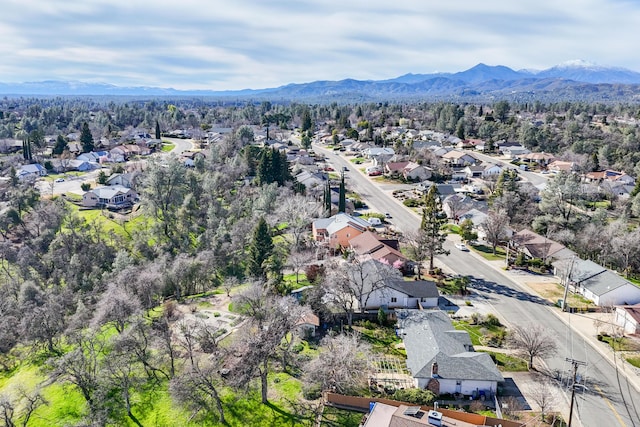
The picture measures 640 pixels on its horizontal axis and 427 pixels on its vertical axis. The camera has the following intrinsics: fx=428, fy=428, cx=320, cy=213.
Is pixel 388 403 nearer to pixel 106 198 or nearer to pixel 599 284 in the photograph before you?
pixel 599 284

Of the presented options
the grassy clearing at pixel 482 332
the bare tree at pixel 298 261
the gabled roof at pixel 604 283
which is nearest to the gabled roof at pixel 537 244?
the gabled roof at pixel 604 283

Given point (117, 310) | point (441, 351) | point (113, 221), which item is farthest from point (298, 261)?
point (113, 221)

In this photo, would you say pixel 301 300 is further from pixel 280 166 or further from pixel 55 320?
pixel 280 166

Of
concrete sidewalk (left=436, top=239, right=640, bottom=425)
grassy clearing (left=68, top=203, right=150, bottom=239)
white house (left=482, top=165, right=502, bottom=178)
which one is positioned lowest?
concrete sidewalk (left=436, top=239, right=640, bottom=425)

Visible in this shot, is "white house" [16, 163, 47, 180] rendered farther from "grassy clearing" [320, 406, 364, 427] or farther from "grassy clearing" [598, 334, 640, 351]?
"grassy clearing" [598, 334, 640, 351]

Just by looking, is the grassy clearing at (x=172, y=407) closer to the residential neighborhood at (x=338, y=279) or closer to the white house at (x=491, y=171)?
the residential neighborhood at (x=338, y=279)

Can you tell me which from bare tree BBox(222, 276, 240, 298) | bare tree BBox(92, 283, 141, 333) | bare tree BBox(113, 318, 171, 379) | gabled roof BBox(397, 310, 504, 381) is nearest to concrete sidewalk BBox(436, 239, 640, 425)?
gabled roof BBox(397, 310, 504, 381)

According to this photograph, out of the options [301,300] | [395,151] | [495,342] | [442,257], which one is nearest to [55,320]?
[301,300]
